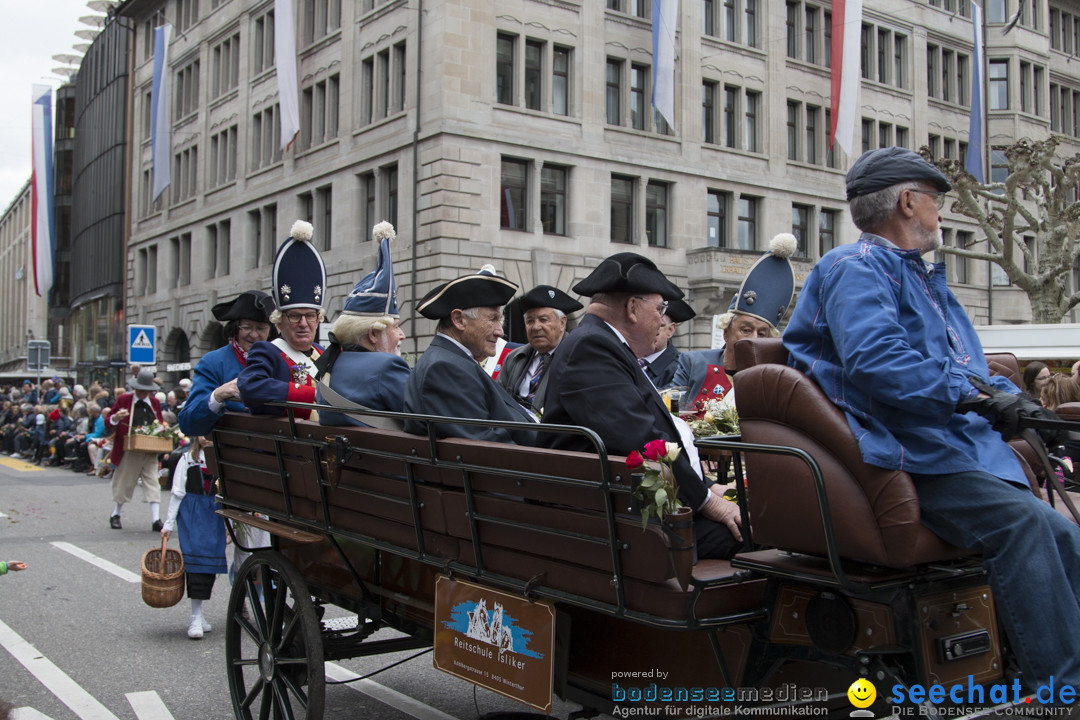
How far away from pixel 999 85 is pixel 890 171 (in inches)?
1593

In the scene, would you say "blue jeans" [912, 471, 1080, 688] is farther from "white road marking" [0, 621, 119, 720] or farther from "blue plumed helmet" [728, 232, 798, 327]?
"white road marking" [0, 621, 119, 720]

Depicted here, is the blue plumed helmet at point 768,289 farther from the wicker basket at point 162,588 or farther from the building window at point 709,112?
the building window at point 709,112

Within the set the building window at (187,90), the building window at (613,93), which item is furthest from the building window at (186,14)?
the building window at (613,93)

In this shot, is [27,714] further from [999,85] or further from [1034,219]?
[999,85]

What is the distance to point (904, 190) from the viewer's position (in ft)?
9.56

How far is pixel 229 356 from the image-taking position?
601cm

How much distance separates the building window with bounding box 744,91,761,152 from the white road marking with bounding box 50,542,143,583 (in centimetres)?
2443

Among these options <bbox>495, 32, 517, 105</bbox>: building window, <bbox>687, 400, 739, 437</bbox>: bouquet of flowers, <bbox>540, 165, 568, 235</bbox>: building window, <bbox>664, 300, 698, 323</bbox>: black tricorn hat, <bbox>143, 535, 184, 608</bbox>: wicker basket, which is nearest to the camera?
<bbox>687, 400, 739, 437</bbox>: bouquet of flowers

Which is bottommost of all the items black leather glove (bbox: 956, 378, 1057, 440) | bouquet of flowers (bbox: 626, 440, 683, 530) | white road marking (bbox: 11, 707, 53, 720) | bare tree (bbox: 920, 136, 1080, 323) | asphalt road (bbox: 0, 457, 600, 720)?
asphalt road (bbox: 0, 457, 600, 720)

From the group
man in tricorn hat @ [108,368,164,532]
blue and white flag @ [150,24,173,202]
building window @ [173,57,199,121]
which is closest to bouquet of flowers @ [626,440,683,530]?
man in tricorn hat @ [108,368,164,532]

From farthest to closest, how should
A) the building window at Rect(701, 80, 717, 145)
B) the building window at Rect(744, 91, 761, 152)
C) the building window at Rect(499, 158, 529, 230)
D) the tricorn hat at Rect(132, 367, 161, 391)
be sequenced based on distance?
the building window at Rect(744, 91, 761, 152) → the building window at Rect(701, 80, 717, 145) → the building window at Rect(499, 158, 529, 230) → the tricorn hat at Rect(132, 367, 161, 391)

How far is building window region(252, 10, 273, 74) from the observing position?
3359cm

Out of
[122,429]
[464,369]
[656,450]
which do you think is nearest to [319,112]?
[122,429]

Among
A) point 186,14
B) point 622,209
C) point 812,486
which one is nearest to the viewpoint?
point 812,486
